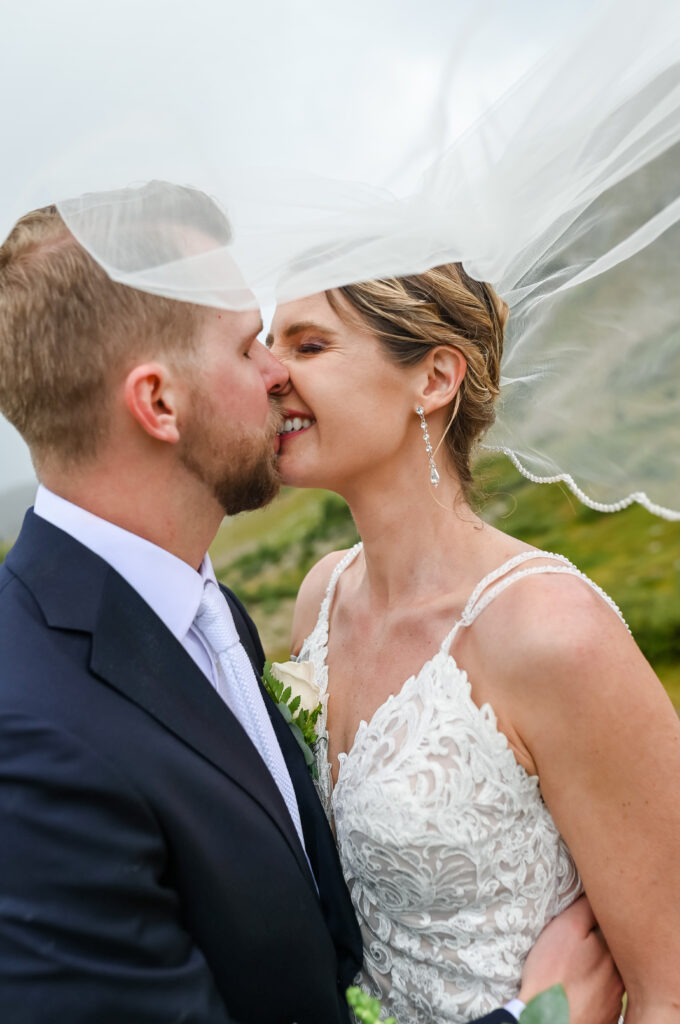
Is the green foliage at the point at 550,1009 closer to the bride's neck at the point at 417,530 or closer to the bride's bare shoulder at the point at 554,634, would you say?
the bride's bare shoulder at the point at 554,634

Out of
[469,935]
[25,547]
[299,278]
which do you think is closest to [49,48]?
[299,278]

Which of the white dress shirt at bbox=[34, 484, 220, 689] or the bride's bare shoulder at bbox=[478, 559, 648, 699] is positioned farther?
the bride's bare shoulder at bbox=[478, 559, 648, 699]

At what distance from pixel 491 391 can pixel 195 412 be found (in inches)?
47.4

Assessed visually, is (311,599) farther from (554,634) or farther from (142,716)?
(142,716)

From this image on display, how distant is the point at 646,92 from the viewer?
2.17 metres

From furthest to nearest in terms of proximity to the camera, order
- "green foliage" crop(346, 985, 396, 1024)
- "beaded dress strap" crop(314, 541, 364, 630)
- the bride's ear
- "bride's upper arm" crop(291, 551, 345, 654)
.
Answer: "bride's upper arm" crop(291, 551, 345, 654), "beaded dress strap" crop(314, 541, 364, 630), the bride's ear, "green foliage" crop(346, 985, 396, 1024)

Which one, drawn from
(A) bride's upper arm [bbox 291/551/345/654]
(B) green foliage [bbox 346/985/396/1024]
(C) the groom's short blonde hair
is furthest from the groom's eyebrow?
(B) green foliage [bbox 346/985/396/1024]

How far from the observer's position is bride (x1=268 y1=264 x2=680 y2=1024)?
2.44 m

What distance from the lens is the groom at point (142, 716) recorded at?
72.0 inches

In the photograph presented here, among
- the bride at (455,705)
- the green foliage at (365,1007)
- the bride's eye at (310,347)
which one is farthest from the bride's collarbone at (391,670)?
the green foliage at (365,1007)

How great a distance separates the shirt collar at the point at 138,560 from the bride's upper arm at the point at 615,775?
0.93 metres

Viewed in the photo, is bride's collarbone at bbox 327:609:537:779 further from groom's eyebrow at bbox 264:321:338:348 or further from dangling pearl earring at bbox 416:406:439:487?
groom's eyebrow at bbox 264:321:338:348

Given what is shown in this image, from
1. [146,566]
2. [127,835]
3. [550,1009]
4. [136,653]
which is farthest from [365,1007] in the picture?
[146,566]

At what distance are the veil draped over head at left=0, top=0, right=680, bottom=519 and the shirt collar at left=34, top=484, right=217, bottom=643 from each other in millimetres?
614
